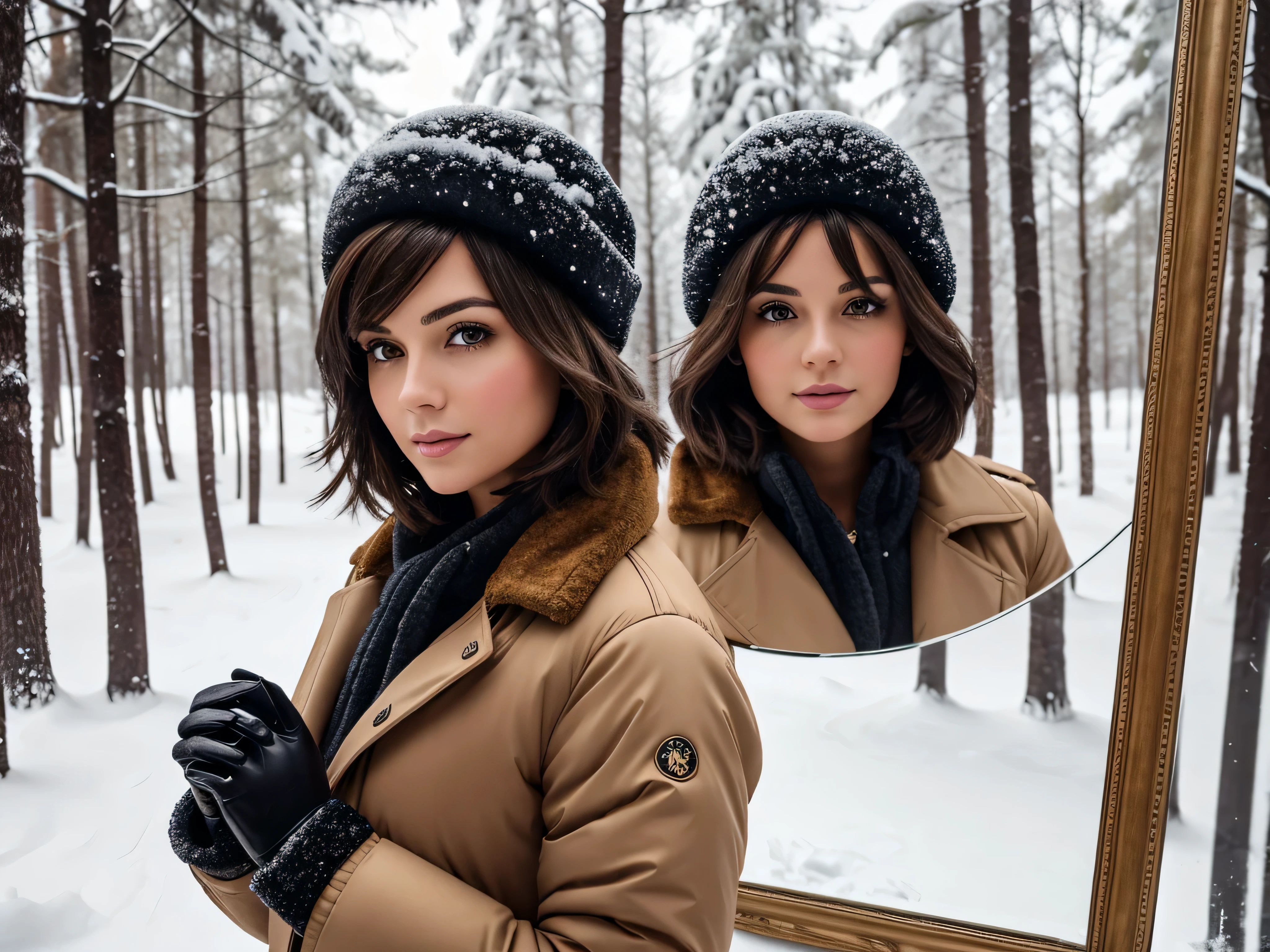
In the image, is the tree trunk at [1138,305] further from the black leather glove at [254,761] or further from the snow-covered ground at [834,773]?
the black leather glove at [254,761]

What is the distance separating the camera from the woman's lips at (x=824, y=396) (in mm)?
1380

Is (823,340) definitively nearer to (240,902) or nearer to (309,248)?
(240,902)

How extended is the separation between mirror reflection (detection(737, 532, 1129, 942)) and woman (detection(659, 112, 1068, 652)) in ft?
0.73

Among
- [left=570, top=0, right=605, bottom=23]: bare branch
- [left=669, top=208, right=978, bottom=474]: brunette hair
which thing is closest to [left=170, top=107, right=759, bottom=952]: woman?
[left=669, top=208, right=978, bottom=474]: brunette hair

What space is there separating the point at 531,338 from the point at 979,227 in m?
0.87

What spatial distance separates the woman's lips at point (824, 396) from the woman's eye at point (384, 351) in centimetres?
67

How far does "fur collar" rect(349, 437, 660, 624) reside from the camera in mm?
1028

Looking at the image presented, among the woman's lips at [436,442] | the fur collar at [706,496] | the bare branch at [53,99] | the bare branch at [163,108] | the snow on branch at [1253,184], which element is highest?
the bare branch at [163,108]

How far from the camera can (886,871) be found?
1.85 m

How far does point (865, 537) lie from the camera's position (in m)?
1.45

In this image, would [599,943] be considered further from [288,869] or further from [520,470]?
[520,470]

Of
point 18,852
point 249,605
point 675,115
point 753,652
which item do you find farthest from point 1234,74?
point 18,852

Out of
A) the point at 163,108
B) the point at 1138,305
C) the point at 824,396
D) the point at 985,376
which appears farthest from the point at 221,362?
the point at 1138,305

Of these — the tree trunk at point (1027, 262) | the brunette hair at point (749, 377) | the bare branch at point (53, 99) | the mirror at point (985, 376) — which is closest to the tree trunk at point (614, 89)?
the mirror at point (985, 376)
